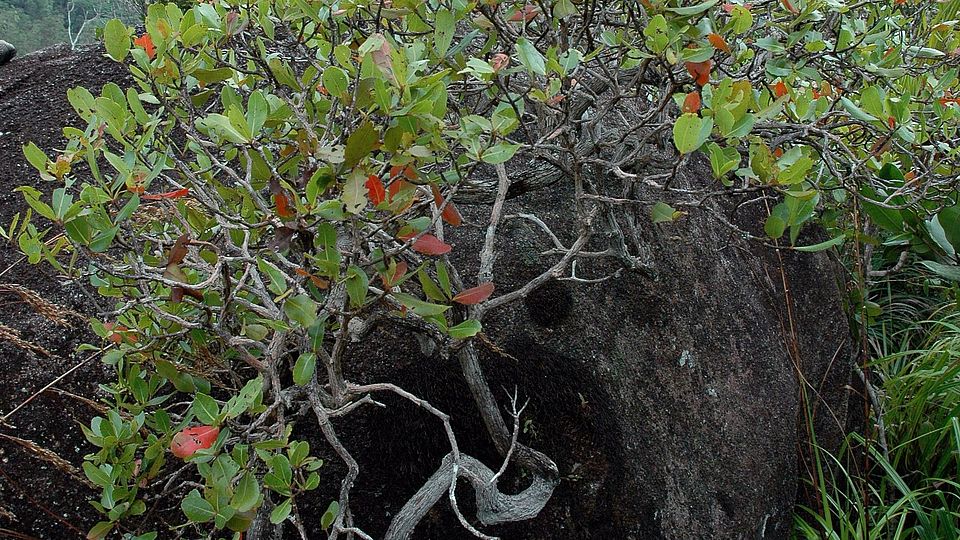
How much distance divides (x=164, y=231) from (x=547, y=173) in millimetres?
936

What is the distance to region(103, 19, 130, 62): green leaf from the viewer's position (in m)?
1.23

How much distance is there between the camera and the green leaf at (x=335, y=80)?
44.8 inches

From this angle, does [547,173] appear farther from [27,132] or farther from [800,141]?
[27,132]

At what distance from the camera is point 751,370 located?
2355 millimetres

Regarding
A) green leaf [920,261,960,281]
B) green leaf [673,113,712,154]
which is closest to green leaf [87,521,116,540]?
green leaf [673,113,712,154]

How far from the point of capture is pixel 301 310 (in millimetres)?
1121

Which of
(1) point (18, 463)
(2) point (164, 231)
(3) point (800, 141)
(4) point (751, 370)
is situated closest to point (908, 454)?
(4) point (751, 370)

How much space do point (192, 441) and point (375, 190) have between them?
1.51 feet

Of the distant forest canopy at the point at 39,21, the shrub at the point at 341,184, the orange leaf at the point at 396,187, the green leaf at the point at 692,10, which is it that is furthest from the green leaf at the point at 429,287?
the distant forest canopy at the point at 39,21

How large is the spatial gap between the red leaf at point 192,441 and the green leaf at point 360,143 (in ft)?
1.50

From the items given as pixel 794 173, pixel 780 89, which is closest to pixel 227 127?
pixel 794 173

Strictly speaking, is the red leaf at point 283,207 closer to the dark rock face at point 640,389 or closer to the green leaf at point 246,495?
the green leaf at point 246,495

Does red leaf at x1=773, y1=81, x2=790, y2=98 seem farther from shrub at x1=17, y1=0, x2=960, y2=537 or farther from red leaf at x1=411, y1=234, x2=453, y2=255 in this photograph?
red leaf at x1=411, y1=234, x2=453, y2=255

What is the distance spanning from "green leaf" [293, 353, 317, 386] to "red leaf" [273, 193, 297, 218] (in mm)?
229
